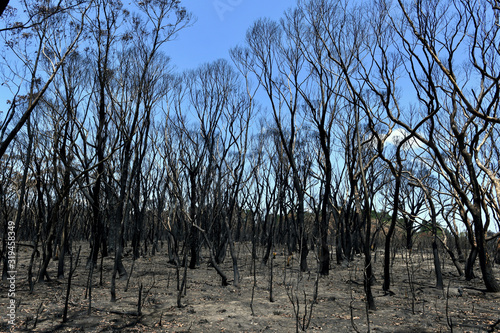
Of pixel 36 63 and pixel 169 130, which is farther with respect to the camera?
pixel 169 130

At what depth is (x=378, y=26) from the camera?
884 cm

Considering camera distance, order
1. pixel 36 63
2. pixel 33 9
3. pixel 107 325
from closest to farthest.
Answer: pixel 33 9, pixel 107 325, pixel 36 63

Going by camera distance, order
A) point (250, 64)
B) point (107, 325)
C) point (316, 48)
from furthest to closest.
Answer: point (250, 64) → point (316, 48) → point (107, 325)

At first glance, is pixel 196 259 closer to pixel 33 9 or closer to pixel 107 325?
pixel 107 325

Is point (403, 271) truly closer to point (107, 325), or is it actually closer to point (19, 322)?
point (107, 325)

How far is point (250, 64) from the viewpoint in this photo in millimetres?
12828

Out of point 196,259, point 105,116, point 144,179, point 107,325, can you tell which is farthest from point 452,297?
point 144,179

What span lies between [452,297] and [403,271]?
5.63 metres

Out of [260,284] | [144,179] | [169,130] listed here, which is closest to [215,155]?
[169,130]

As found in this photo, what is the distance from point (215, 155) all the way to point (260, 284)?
5.60 meters

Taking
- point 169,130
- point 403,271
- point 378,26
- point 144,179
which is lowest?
point 403,271

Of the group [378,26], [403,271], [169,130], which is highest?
[378,26]

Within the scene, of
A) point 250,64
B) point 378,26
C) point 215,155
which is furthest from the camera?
point 215,155

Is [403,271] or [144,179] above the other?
[144,179]
